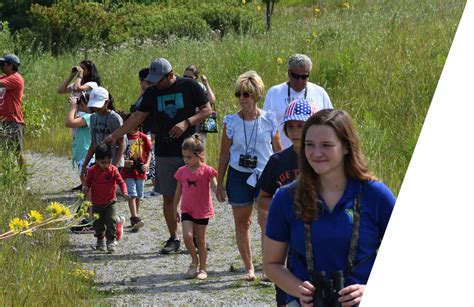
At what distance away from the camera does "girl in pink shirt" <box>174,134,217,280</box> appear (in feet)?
28.8

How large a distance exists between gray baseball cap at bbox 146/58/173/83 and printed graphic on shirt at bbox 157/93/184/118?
215 mm

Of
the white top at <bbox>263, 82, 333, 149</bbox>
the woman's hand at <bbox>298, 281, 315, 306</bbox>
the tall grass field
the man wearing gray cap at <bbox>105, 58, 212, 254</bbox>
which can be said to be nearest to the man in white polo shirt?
the white top at <bbox>263, 82, 333, 149</bbox>

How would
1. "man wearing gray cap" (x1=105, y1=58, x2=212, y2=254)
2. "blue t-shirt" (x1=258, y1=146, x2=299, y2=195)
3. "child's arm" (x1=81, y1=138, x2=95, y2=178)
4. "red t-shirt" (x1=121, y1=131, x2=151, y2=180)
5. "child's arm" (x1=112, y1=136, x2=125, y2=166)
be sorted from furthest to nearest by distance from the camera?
"red t-shirt" (x1=121, y1=131, x2=151, y2=180) < "child's arm" (x1=81, y1=138, x2=95, y2=178) < "child's arm" (x1=112, y1=136, x2=125, y2=166) < "man wearing gray cap" (x1=105, y1=58, x2=212, y2=254) < "blue t-shirt" (x1=258, y1=146, x2=299, y2=195)

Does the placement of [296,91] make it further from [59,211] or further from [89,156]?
[59,211]

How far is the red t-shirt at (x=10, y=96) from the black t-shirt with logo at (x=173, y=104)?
435 centimetres

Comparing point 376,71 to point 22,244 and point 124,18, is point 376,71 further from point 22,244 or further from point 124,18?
point 124,18

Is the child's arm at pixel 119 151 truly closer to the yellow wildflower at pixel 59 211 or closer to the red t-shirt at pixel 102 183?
the red t-shirt at pixel 102 183

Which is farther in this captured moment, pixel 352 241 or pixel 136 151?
pixel 136 151

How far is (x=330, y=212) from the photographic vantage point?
12.7 ft

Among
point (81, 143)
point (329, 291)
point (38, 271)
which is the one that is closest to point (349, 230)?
point (329, 291)

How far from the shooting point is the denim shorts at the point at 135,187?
11.1 m

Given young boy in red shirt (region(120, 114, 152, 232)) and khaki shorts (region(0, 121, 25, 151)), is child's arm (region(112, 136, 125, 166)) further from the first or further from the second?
khaki shorts (region(0, 121, 25, 151))

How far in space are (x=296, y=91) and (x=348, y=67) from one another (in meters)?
8.15

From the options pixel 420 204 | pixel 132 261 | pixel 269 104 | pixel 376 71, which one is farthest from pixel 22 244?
pixel 376 71
